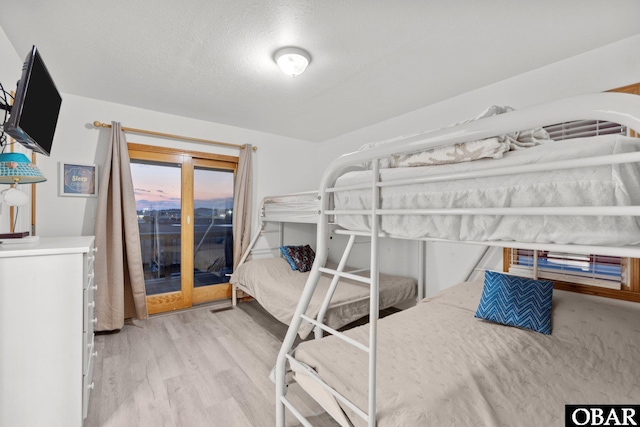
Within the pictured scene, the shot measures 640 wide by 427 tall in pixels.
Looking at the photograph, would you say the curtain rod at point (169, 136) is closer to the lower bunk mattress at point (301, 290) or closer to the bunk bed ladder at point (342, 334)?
the lower bunk mattress at point (301, 290)

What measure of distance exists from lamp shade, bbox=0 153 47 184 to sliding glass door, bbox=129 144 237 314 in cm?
169

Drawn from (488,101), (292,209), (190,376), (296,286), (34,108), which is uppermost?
(488,101)

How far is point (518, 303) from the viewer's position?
6.01 feet

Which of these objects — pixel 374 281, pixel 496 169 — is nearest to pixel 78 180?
pixel 374 281

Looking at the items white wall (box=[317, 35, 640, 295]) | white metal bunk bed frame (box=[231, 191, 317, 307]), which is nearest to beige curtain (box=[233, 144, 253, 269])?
white metal bunk bed frame (box=[231, 191, 317, 307])

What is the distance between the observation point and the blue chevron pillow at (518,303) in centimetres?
175

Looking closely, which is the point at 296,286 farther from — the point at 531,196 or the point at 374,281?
the point at 531,196

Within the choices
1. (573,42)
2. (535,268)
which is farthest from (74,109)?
(535,268)

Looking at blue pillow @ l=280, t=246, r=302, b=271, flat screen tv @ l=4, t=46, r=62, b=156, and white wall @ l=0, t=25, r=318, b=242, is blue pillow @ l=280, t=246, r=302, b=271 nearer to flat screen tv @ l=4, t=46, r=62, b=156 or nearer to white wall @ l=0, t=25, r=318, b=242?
white wall @ l=0, t=25, r=318, b=242

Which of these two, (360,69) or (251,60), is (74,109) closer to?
(251,60)

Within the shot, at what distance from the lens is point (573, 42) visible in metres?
1.89

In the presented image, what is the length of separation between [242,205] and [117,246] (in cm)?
144

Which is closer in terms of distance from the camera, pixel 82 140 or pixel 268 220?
pixel 82 140

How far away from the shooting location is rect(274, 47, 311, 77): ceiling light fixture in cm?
198
